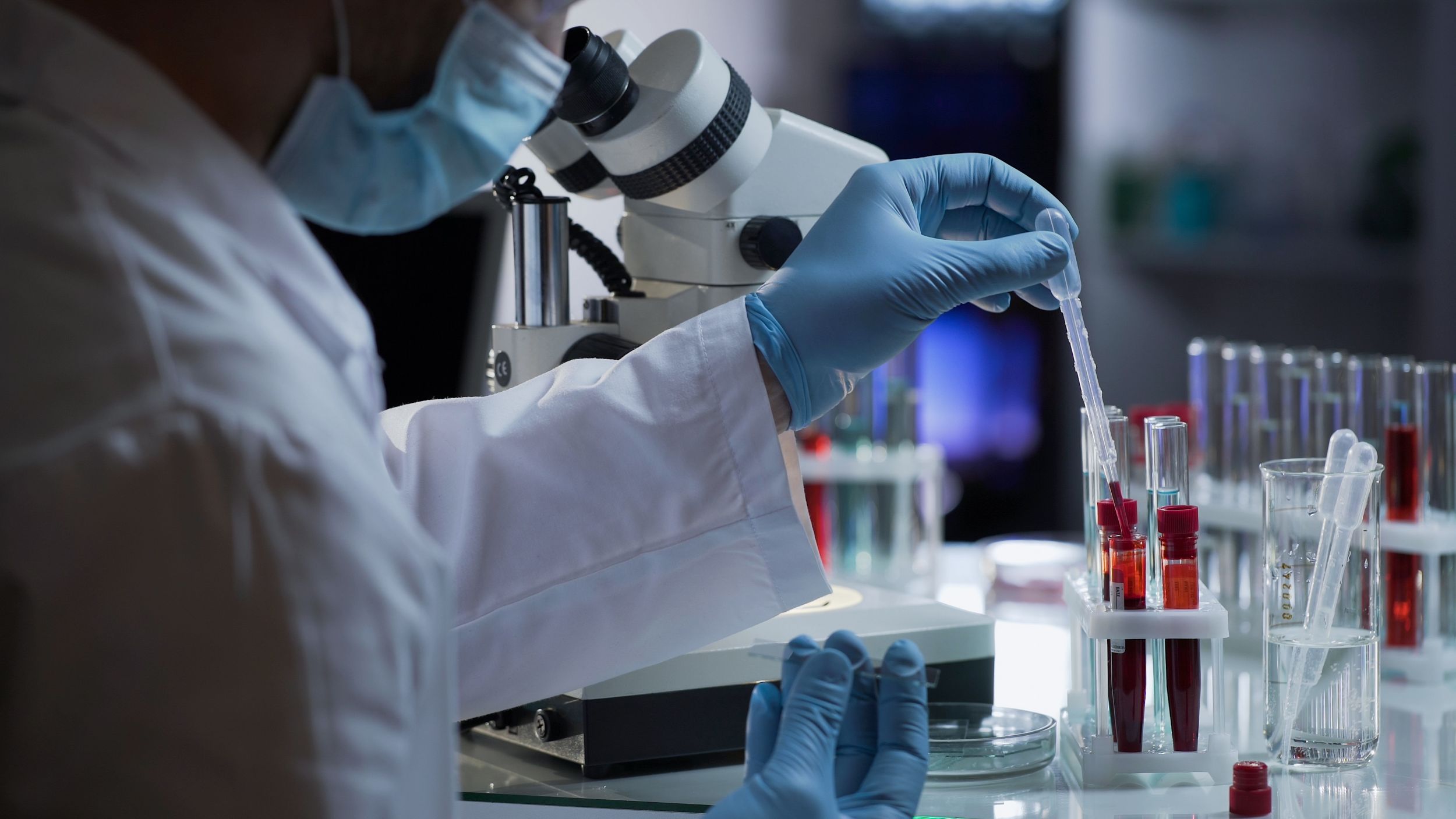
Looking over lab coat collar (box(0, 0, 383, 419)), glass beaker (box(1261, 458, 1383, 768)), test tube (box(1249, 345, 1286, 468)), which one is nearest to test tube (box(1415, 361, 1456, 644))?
test tube (box(1249, 345, 1286, 468))

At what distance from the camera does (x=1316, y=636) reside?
962 mm

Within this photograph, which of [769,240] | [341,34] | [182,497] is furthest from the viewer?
[769,240]

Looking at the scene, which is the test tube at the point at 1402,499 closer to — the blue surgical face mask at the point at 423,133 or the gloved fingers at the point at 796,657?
the gloved fingers at the point at 796,657

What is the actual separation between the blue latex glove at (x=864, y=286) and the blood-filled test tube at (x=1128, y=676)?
0.22 m

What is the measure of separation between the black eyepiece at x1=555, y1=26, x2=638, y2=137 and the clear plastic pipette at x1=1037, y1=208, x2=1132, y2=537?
0.33 m

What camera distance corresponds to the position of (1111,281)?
321cm

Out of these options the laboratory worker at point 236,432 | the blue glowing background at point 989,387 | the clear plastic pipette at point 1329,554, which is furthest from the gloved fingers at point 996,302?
the blue glowing background at point 989,387

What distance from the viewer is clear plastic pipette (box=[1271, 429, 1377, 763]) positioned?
3.11 ft

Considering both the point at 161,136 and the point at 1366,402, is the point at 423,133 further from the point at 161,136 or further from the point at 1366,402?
the point at 1366,402

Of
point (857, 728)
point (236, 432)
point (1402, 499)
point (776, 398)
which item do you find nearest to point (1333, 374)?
point (1402, 499)

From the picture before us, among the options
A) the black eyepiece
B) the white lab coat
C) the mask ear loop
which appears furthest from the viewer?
the black eyepiece

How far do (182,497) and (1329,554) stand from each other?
766mm

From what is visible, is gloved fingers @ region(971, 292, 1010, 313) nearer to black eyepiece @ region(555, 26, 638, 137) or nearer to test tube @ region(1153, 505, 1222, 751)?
test tube @ region(1153, 505, 1222, 751)

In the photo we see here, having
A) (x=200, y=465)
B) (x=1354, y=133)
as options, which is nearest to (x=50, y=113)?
(x=200, y=465)
